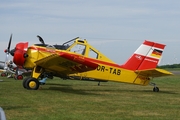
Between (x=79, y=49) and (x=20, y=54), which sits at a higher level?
(x=79, y=49)

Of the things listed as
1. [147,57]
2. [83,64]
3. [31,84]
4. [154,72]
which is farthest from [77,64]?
[147,57]

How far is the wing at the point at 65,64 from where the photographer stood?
36.2 feet

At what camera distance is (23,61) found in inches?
498

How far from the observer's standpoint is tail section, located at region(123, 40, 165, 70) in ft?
45.9

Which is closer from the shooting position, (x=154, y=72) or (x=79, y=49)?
(x=79, y=49)

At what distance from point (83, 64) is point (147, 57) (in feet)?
13.1

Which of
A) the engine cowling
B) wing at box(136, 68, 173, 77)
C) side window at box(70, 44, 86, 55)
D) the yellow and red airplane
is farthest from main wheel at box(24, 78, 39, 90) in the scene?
wing at box(136, 68, 173, 77)

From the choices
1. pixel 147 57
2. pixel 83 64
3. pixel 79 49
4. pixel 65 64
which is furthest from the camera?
pixel 147 57

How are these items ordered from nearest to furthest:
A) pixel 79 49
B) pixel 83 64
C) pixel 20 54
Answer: pixel 83 64 < pixel 20 54 < pixel 79 49

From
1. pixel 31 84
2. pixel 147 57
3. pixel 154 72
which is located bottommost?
pixel 31 84

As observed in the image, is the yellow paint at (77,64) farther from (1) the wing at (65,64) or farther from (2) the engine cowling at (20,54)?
(2) the engine cowling at (20,54)

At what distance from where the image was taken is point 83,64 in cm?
1123

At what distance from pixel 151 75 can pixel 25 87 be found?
5252 mm

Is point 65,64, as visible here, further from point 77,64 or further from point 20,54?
point 20,54
